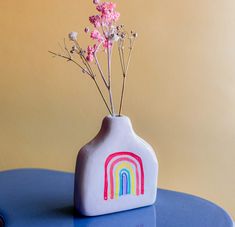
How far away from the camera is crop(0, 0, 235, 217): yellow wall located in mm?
1748

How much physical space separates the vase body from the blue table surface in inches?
1.4

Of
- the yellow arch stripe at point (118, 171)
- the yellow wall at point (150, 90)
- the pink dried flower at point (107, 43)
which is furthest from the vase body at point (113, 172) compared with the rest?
the yellow wall at point (150, 90)

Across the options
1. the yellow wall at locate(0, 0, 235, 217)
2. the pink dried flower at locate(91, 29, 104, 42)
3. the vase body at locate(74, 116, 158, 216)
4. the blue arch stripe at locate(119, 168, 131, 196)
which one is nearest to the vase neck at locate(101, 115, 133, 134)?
the vase body at locate(74, 116, 158, 216)

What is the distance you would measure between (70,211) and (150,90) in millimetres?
859

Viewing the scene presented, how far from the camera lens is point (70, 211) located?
1.11 metres

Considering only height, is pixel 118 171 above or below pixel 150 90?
below

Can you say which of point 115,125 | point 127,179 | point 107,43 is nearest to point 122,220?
point 127,179

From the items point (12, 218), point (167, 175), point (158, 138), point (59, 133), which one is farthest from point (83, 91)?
point (12, 218)

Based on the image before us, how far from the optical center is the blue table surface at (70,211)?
1.05m

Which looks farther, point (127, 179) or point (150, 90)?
point (150, 90)

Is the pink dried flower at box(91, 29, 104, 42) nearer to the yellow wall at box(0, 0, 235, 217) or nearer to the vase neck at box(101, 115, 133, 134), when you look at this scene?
the vase neck at box(101, 115, 133, 134)

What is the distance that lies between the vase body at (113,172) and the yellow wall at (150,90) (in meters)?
0.73

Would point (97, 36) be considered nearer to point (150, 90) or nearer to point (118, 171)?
point (118, 171)

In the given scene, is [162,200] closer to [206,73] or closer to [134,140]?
[134,140]
